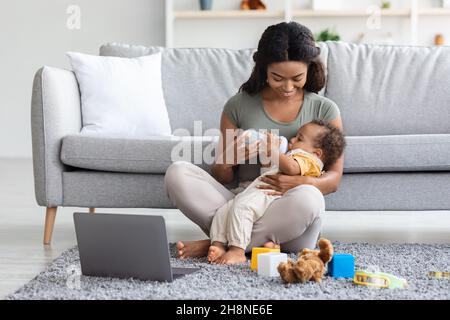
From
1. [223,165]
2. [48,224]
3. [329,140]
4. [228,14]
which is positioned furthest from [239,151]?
[228,14]

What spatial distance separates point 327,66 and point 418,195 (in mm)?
848

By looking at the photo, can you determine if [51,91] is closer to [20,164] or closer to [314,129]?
[314,129]

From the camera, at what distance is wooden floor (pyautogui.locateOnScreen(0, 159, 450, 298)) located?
2.47m

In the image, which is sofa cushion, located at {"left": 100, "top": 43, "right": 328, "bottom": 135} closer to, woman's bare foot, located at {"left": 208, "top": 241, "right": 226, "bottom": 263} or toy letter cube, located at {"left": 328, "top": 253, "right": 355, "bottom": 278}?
Result: woman's bare foot, located at {"left": 208, "top": 241, "right": 226, "bottom": 263}

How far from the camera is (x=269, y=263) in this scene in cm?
210

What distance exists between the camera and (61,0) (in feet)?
21.4

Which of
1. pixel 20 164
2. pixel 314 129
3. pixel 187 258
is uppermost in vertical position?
pixel 314 129

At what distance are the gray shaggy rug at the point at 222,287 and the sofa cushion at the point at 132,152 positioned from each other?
0.57 metres

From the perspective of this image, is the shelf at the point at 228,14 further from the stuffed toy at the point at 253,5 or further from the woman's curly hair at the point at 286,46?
the woman's curly hair at the point at 286,46

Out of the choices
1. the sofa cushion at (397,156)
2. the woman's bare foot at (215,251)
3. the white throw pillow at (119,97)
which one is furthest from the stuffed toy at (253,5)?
the woman's bare foot at (215,251)

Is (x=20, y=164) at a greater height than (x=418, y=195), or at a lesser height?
lesser

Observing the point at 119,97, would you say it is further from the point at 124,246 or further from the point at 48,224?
the point at 124,246

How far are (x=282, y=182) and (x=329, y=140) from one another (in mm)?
194
